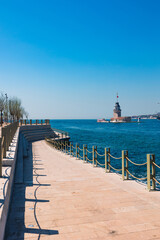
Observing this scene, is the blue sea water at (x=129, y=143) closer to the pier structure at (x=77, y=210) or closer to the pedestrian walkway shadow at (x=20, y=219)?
the pier structure at (x=77, y=210)

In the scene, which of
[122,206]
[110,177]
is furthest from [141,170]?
[122,206]

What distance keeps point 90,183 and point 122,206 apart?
255 cm

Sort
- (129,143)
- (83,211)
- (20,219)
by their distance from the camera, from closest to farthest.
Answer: (20,219), (83,211), (129,143)

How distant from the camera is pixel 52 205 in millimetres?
5590

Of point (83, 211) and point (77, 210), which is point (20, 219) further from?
point (83, 211)

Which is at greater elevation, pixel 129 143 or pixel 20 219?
pixel 20 219

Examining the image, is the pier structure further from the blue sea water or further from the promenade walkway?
the blue sea water

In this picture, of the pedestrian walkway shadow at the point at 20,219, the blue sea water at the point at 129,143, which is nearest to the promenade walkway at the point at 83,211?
the pedestrian walkway shadow at the point at 20,219

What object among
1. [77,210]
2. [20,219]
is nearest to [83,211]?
[77,210]

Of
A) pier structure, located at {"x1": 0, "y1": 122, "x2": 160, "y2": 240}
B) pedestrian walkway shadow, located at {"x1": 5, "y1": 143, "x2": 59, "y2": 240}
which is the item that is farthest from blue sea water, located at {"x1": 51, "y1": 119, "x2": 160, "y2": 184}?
pedestrian walkway shadow, located at {"x1": 5, "y1": 143, "x2": 59, "y2": 240}

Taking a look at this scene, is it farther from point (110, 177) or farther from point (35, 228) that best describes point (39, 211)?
point (110, 177)

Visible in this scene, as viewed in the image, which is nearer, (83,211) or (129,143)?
(83,211)

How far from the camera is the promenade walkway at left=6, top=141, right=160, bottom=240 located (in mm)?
4117

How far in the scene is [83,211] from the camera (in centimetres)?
516
